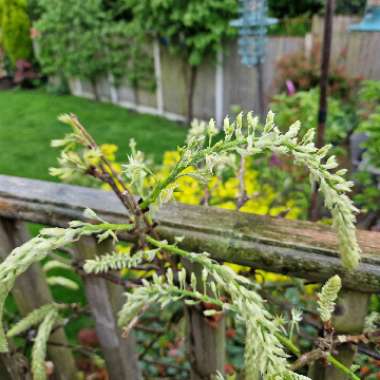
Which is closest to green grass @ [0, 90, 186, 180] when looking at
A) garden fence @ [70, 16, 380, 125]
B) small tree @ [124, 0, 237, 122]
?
garden fence @ [70, 16, 380, 125]

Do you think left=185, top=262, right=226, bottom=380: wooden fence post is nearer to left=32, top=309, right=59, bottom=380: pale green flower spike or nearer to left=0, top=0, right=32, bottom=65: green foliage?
left=32, top=309, right=59, bottom=380: pale green flower spike

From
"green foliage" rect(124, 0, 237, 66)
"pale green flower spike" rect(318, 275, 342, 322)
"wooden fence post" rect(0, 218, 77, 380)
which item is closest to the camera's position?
"pale green flower spike" rect(318, 275, 342, 322)

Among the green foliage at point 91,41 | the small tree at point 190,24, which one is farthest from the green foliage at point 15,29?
the small tree at point 190,24

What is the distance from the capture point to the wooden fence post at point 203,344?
1012mm

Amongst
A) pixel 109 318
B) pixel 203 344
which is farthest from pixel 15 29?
pixel 203 344

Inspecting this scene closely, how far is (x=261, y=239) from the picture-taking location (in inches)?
30.6

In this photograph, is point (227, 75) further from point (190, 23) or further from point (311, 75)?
point (311, 75)

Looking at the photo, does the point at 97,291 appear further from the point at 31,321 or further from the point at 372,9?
the point at 372,9

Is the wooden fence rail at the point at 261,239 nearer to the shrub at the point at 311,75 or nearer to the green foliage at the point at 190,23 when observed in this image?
the shrub at the point at 311,75

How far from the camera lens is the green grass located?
17.9 feet

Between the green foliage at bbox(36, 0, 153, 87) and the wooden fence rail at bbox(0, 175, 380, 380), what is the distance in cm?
675

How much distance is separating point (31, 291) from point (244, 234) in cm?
78

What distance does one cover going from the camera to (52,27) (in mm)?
8469

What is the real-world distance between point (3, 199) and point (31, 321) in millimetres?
336
